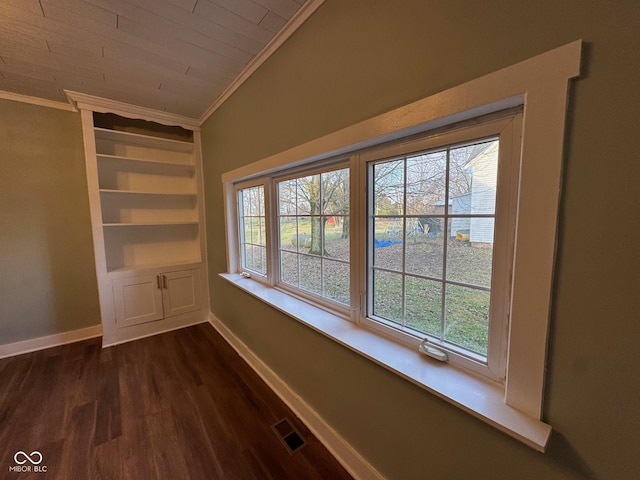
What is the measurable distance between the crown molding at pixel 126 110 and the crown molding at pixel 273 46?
0.69 meters

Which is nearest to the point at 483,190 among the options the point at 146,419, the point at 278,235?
the point at 278,235

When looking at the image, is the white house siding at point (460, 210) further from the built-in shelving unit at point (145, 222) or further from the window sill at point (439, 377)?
the built-in shelving unit at point (145, 222)

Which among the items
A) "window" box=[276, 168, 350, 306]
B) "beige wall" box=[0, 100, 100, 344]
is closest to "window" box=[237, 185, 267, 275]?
"window" box=[276, 168, 350, 306]

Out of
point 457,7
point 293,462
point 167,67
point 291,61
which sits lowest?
point 293,462

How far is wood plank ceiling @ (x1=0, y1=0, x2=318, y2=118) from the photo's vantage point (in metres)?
1.36

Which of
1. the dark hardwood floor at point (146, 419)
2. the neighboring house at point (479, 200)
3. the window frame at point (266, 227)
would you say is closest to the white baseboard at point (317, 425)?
the dark hardwood floor at point (146, 419)

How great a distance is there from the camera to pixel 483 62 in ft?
2.58

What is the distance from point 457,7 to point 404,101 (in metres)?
0.30

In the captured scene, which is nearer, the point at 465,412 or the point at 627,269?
the point at 627,269

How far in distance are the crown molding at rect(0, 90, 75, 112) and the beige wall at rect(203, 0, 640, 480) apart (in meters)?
2.70

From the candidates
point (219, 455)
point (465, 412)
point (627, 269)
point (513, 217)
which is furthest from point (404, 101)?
point (219, 455)

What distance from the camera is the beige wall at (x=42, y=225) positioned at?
2408 mm

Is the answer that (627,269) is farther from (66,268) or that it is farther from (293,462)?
(66,268)

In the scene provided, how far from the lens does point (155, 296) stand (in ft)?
9.46
